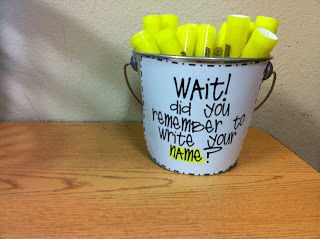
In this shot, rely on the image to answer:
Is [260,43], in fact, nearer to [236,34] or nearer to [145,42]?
[236,34]

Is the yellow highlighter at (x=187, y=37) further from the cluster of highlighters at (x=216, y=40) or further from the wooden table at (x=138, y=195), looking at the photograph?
the wooden table at (x=138, y=195)

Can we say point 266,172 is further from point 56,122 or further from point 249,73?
point 56,122

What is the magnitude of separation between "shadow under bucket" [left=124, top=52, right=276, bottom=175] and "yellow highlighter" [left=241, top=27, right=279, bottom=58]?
0.01 meters

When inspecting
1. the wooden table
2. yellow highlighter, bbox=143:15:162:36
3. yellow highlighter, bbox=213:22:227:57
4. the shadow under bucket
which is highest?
yellow highlighter, bbox=143:15:162:36

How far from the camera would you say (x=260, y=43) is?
Result: 0.31 metres

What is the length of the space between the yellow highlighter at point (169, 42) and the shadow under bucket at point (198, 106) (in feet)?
0.08

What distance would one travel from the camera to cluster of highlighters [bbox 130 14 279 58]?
32 cm

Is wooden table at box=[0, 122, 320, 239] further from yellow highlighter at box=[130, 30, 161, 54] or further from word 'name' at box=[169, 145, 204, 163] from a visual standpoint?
yellow highlighter at box=[130, 30, 161, 54]

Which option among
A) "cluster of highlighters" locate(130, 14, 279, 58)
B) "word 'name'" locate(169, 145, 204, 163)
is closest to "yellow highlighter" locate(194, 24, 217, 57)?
"cluster of highlighters" locate(130, 14, 279, 58)

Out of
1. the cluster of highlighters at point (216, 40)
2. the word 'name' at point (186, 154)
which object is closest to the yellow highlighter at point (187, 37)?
the cluster of highlighters at point (216, 40)

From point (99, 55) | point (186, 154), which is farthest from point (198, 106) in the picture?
point (99, 55)

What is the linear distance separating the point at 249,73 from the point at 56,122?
0.44 meters

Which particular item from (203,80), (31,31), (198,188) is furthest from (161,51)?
(31,31)

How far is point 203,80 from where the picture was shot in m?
0.31
